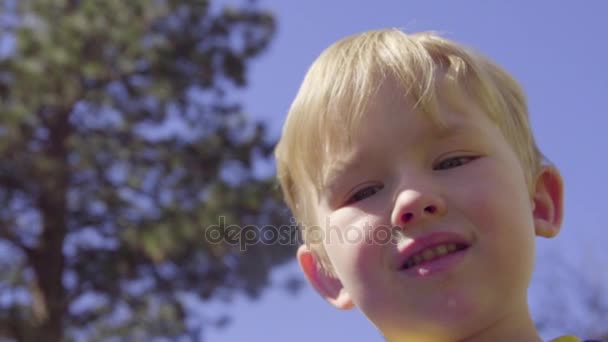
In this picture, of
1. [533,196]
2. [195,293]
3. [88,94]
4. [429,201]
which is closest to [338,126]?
[429,201]

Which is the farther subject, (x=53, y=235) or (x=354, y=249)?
(x=53, y=235)

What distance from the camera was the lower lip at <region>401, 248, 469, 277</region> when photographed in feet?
3.39

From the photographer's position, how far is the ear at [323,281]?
1.29 metres

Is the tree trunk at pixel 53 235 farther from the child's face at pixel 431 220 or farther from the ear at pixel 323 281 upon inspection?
the child's face at pixel 431 220

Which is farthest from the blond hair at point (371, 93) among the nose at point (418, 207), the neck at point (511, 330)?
the neck at point (511, 330)

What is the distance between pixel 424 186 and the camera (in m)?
1.07

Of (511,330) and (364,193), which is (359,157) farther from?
(511,330)

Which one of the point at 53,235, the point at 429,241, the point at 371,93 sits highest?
the point at 53,235

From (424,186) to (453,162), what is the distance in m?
0.07

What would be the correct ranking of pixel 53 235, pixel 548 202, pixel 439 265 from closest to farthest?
1. pixel 439 265
2. pixel 548 202
3. pixel 53 235

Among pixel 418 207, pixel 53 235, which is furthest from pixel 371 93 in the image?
pixel 53 235

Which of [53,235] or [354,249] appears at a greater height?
[53,235]

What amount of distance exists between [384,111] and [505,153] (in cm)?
18

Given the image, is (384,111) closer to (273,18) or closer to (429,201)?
(429,201)
